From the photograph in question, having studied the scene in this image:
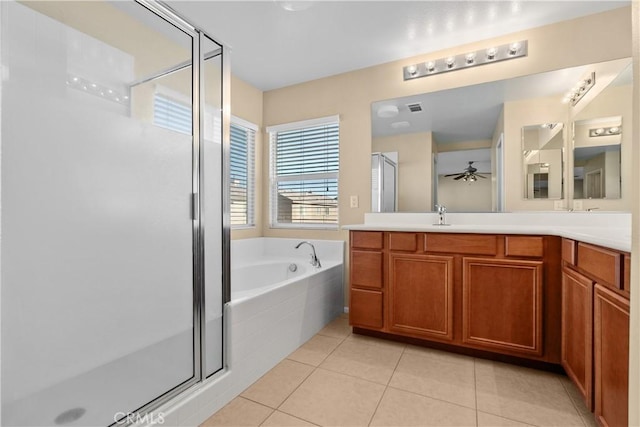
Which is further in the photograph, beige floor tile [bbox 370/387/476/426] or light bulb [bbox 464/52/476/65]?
light bulb [bbox 464/52/476/65]

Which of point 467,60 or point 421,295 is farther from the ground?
point 467,60

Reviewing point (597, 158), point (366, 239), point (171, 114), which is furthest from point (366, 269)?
point (597, 158)

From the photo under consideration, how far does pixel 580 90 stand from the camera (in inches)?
Result: 86.8

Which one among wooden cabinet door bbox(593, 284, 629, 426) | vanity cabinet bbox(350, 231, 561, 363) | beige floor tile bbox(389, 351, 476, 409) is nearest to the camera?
wooden cabinet door bbox(593, 284, 629, 426)

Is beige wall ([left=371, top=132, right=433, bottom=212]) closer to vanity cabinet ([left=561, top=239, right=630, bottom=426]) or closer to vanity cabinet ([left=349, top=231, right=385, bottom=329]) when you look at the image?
vanity cabinet ([left=349, top=231, right=385, bottom=329])

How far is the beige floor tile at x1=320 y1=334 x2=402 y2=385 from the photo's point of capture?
1874 mm

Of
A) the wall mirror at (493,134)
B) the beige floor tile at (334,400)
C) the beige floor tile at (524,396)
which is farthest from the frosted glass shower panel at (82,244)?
the wall mirror at (493,134)

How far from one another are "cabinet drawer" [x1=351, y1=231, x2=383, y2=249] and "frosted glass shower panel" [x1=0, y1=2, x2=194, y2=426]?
4.38 feet

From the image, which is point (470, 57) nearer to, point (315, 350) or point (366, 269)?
point (366, 269)

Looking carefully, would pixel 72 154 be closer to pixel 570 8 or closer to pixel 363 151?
pixel 363 151

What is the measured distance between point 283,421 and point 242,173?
240 centimetres

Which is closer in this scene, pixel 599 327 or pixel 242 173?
pixel 599 327

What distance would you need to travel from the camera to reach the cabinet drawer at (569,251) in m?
1.56

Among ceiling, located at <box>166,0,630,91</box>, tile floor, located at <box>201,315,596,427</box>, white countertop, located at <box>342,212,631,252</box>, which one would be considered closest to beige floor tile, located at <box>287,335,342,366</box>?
tile floor, located at <box>201,315,596,427</box>
